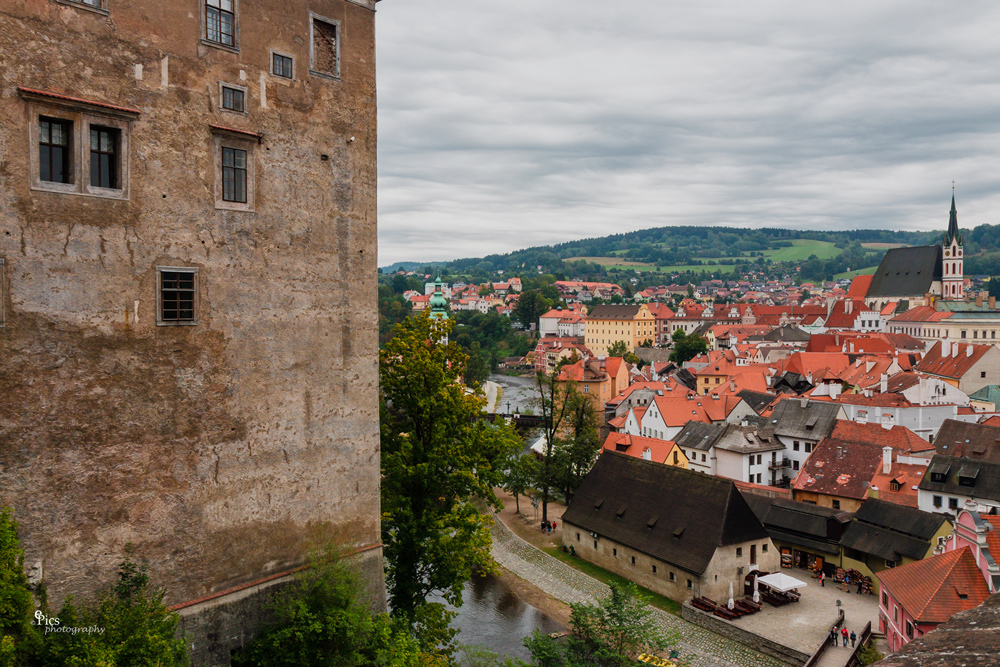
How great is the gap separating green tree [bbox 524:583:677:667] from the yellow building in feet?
370

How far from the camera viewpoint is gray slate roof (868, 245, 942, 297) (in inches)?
4779

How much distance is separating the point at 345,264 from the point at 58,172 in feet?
19.8

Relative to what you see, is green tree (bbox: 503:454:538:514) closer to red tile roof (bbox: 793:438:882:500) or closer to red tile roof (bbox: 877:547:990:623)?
red tile roof (bbox: 793:438:882:500)

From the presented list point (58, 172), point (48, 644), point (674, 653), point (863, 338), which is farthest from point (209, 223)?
point (863, 338)

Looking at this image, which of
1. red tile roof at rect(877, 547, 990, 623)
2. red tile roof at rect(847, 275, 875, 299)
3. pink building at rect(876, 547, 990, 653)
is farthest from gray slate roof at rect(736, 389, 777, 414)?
red tile roof at rect(847, 275, 875, 299)

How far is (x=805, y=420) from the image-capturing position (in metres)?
49.8

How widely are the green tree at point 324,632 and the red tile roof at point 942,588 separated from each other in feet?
54.8

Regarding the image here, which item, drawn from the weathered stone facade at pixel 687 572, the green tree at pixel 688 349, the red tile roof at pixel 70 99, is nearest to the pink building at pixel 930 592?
the weathered stone facade at pixel 687 572

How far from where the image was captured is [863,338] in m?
92.3

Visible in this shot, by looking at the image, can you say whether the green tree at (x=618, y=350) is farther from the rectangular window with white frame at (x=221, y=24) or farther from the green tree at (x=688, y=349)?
the rectangular window with white frame at (x=221, y=24)

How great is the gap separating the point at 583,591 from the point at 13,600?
25775 millimetres

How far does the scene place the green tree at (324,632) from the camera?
49.4ft

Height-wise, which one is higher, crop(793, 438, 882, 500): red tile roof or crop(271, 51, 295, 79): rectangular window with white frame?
crop(271, 51, 295, 79): rectangular window with white frame

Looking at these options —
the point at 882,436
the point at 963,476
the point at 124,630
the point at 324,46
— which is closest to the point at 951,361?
the point at 882,436
